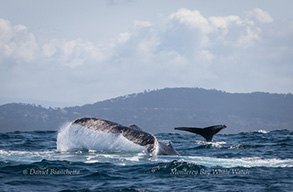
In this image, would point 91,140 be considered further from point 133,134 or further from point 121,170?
point 121,170

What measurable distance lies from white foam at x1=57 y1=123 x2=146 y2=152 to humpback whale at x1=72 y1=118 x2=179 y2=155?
0.15m

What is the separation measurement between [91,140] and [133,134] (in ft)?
6.21

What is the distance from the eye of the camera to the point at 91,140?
18.0 metres

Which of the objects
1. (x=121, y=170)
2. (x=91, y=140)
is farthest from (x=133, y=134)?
(x=121, y=170)

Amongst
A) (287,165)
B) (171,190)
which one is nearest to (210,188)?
(171,190)

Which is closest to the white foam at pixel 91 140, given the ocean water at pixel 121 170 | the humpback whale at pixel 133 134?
the ocean water at pixel 121 170

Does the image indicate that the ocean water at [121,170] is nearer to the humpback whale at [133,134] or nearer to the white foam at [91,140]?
the white foam at [91,140]

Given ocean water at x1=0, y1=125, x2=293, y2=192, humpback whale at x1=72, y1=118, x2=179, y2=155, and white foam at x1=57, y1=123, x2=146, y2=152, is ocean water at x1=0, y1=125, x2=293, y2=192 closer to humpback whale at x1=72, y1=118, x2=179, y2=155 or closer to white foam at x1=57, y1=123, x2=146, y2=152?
white foam at x1=57, y1=123, x2=146, y2=152

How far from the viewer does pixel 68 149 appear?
62.1ft

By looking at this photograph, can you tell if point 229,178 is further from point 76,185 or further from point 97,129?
point 97,129

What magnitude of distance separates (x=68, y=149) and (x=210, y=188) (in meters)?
8.67

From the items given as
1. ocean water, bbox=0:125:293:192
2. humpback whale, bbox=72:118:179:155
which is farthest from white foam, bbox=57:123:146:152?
humpback whale, bbox=72:118:179:155

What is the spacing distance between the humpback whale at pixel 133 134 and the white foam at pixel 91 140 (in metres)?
0.15

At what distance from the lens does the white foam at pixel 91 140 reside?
17359mm
